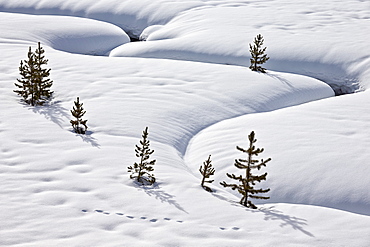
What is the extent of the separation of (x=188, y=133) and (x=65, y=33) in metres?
6.44

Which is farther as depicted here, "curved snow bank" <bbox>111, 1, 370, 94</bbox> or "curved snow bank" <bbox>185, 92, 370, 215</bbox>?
"curved snow bank" <bbox>111, 1, 370, 94</bbox>

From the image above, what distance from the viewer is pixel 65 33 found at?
1180cm

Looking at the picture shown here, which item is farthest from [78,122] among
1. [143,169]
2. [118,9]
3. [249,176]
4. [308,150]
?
[118,9]

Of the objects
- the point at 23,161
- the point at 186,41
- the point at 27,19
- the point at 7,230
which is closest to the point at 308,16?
the point at 186,41

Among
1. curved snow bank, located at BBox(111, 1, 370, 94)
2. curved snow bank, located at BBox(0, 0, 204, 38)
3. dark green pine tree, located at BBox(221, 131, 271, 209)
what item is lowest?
dark green pine tree, located at BBox(221, 131, 271, 209)

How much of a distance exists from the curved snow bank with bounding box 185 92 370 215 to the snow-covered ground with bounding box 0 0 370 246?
18mm

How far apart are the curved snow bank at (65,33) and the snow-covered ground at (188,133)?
5cm

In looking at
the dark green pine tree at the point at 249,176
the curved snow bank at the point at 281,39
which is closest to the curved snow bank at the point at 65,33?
the curved snow bank at the point at 281,39

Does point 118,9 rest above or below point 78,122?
above

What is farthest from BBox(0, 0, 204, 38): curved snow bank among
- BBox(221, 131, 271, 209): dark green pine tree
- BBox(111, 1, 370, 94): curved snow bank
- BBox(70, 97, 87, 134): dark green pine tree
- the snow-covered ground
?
BBox(221, 131, 271, 209): dark green pine tree

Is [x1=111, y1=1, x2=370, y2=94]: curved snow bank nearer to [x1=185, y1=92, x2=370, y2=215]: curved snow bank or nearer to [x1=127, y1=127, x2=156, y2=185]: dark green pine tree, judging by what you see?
[x1=185, y1=92, x2=370, y2=215]: curved snow bank

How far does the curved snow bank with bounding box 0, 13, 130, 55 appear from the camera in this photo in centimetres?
1112

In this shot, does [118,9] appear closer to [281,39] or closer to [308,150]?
[281,39]

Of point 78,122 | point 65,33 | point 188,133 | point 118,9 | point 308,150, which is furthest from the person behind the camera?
point 118,9
